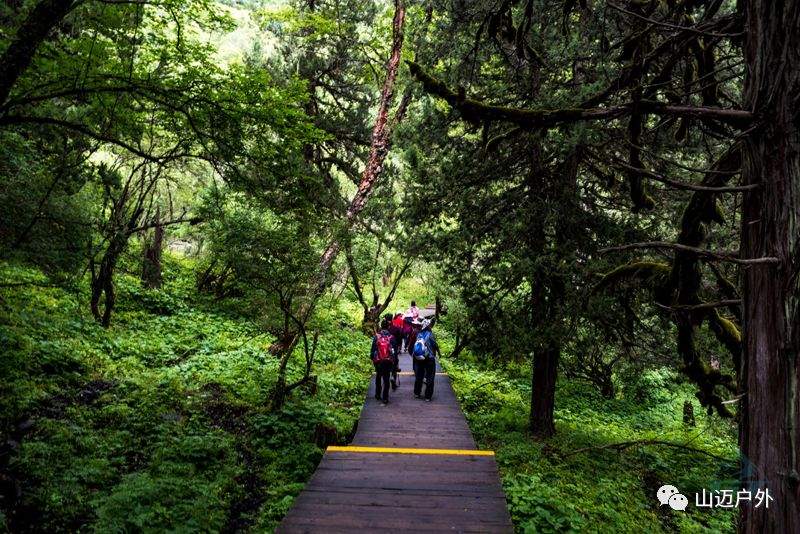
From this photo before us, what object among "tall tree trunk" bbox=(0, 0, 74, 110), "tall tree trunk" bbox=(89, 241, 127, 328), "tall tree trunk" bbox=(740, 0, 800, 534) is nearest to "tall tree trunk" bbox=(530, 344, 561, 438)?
"tall tree trunk" bbox=(740, 0, 800, 534)

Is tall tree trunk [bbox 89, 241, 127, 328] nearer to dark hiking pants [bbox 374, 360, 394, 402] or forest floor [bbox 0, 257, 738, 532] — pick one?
forest floor [bbox 0, 257, 738, 532]

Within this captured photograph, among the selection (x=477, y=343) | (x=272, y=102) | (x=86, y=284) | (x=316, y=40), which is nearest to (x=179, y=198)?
(x=86, y=284)

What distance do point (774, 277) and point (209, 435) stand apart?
798 centimetres

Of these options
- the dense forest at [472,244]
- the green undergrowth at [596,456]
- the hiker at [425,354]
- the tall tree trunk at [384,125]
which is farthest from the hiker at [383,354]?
the tall tree trunk at [384,125]

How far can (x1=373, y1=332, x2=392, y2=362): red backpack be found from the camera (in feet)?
30.7

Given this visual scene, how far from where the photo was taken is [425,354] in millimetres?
9453

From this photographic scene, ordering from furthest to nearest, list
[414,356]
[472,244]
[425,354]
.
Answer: [414,356], [425,354], [472,244]

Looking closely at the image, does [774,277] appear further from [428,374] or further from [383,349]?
[428,374]

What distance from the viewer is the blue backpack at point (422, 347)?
9344 millimetres

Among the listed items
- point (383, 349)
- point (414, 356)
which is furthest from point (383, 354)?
point (414, 356)

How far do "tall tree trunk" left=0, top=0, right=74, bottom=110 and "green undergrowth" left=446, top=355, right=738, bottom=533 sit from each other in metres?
7.28

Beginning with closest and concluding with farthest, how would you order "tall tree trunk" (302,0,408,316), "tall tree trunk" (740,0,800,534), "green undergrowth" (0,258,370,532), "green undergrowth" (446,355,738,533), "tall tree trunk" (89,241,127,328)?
"tall tree trunk" (740,0,800,534) < "green undergrowth" (0,258,370,532) < "green undergrowth" (446,355,738,533) < "tall tree trunk" (302,0,408,316) < "tall tree trunk" (89,241,127,328)

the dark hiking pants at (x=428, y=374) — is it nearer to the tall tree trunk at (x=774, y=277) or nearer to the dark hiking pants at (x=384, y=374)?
the dark hiking pants at (x=384, y=374)

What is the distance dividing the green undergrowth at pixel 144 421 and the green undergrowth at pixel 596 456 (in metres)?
3.25
